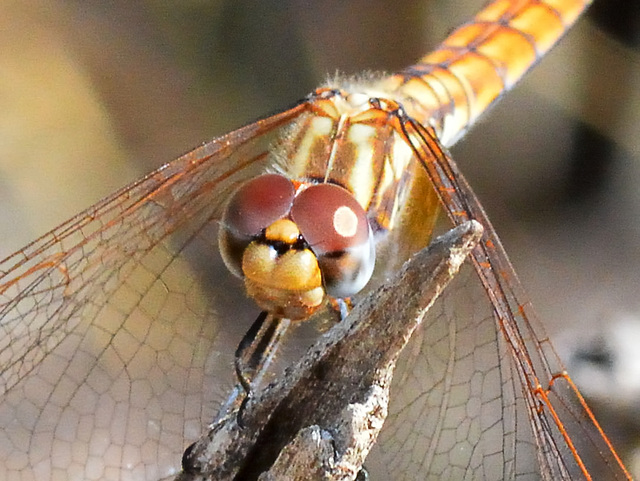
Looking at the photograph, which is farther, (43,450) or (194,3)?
(194,3)

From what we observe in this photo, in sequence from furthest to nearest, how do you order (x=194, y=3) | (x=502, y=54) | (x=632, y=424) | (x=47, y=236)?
(x=194, y=3) < (x=502, y=54) < (x=632, y=424) < (x=47, y=236)

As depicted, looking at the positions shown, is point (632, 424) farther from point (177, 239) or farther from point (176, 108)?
point (176, 108)

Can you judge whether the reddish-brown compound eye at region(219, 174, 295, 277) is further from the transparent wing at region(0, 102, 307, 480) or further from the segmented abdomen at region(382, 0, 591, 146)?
the segmented abdomen at region(382, 0, 591, 146)

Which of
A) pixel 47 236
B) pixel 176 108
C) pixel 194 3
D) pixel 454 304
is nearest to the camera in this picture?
pixel 47 236

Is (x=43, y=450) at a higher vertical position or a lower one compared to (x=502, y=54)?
lower

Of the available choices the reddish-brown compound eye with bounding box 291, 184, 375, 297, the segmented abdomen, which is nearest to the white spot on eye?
the reddish-brown compound eye with bounding box 291, 184, 375, 297

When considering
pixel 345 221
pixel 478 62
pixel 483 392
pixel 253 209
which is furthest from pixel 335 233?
pixel 478 62

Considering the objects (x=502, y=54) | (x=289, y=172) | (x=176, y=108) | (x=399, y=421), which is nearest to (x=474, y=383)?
(x=399, y=421)
